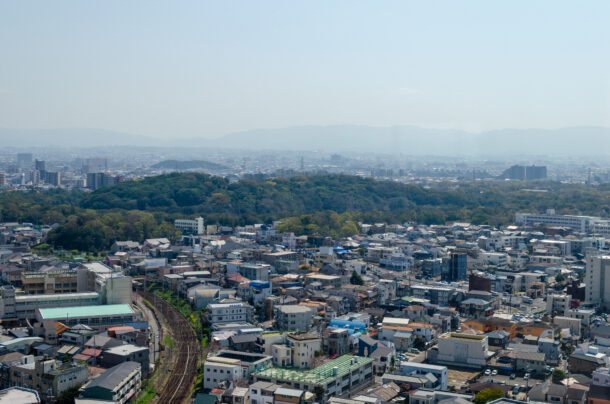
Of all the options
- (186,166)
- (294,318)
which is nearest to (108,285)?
(294,318)

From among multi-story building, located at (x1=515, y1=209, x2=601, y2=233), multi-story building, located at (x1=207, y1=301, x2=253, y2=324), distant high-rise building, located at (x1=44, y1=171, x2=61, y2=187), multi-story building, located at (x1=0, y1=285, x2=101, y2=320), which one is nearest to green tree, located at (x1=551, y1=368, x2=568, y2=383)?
multi-story building, located at (x1=207, y1=301, x2=253, y2=324)

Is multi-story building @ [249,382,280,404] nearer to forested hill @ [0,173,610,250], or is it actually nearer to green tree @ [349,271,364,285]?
green tree @ [349,271,364,285]

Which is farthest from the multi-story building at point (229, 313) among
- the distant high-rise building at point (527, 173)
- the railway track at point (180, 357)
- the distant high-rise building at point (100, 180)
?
the distant high-rise building at point (527, 173)

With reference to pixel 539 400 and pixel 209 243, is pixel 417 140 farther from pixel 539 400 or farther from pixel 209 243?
pixel 539 400

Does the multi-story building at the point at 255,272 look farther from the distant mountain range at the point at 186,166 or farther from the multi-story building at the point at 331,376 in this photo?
the distant mountain range at the point at 186,166

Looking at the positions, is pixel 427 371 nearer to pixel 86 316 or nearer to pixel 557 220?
pixel 86 316
